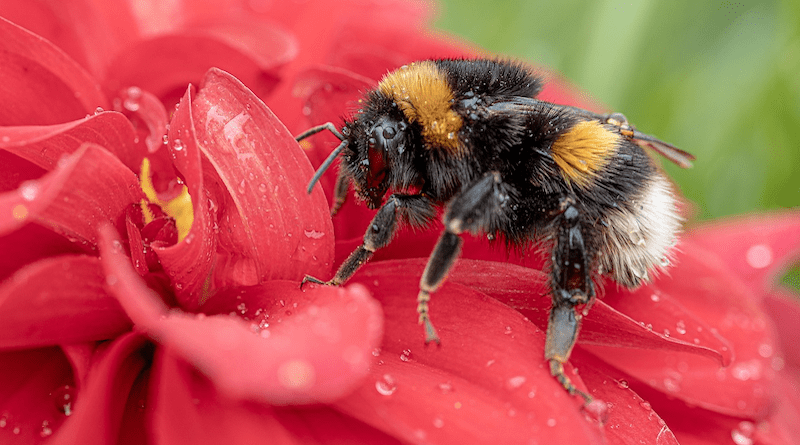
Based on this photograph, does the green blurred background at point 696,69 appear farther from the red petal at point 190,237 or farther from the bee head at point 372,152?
the red petal at point 190,237

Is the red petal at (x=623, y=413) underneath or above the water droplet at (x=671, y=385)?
above

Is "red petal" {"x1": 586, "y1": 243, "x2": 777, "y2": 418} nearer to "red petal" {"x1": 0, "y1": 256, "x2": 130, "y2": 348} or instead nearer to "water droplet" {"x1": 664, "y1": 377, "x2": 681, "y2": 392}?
"water droplet" {"x1": 664, "y1": 377, "x2": 681, "y2": 392}

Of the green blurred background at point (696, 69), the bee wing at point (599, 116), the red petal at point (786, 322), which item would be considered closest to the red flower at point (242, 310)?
the bee wing at point (599, 116)

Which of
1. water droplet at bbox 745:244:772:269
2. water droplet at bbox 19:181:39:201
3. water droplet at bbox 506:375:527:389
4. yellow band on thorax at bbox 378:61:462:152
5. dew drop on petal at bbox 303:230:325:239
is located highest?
yellow band on thorax at bbox 378:61:462:152

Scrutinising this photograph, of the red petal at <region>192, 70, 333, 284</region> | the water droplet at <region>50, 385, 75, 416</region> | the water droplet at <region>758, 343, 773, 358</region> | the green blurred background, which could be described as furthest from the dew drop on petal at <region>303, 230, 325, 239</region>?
the green blurred background

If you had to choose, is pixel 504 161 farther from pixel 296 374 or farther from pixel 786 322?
pixel 786 322

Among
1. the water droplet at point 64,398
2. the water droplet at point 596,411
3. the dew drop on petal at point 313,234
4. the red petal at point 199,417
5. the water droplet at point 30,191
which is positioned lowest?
the water droplet at point 64,398
